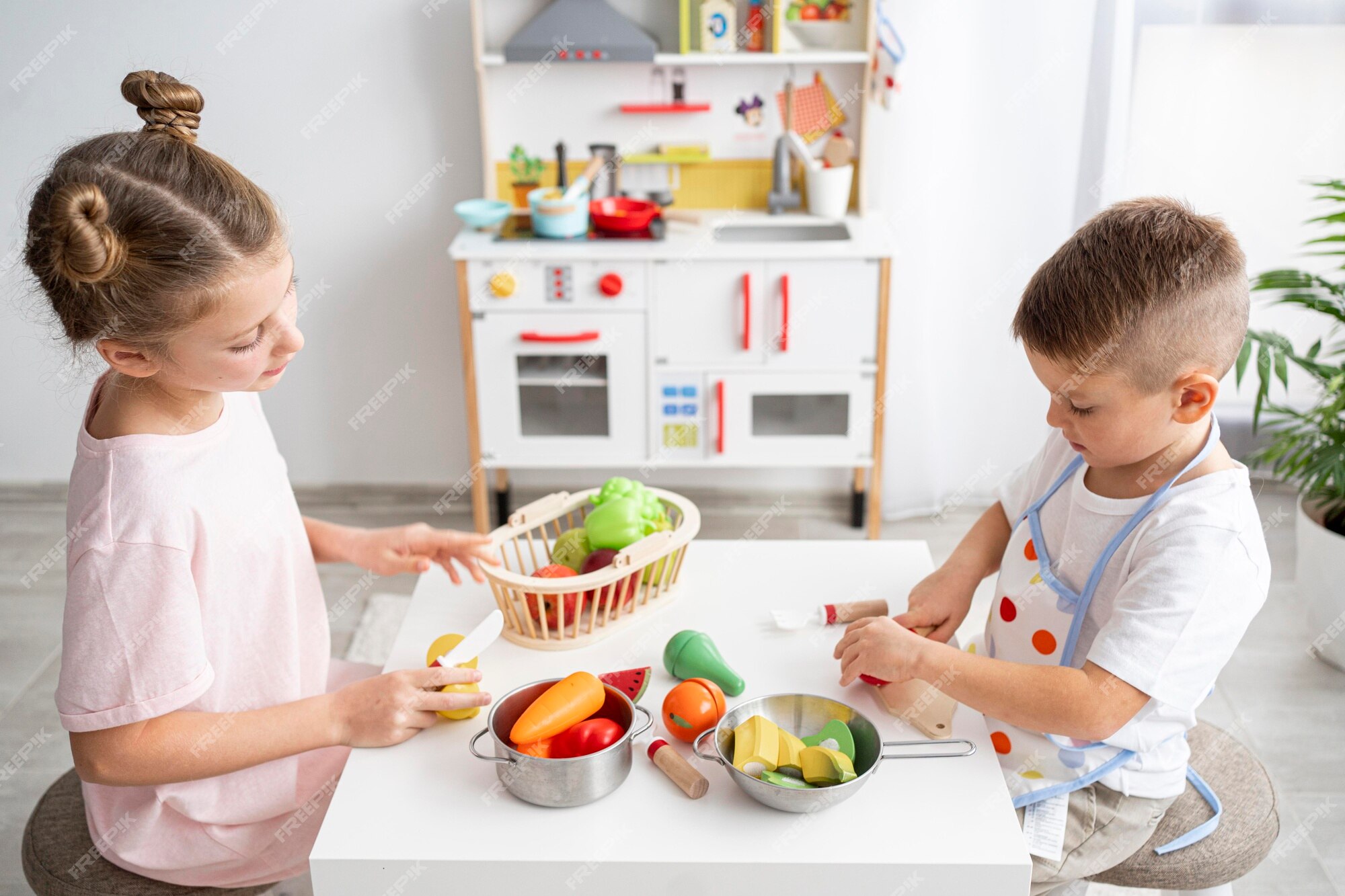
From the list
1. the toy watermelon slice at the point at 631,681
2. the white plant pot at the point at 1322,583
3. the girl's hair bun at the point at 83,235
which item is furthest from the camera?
the white plant pot at the point at 1322,583

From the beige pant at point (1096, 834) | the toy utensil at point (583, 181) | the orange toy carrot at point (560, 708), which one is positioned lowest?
the beige pant at point (1096, 834)

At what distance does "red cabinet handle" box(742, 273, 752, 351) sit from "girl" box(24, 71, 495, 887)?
148 cm

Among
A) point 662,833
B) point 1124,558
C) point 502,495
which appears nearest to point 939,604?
point 1124,558

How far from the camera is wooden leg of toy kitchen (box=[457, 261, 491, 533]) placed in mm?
2578

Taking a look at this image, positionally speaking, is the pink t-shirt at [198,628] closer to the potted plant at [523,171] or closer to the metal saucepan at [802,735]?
the metal saucepan at [802,735]

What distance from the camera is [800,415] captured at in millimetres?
2744

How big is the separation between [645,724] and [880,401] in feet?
5.71

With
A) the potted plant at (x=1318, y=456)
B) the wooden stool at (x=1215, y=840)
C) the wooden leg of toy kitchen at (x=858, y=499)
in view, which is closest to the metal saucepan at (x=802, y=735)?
the wooden stool at (x=1215, y=840)

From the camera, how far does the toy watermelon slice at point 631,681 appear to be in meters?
1.13

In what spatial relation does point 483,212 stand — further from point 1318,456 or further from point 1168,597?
point 1168,597

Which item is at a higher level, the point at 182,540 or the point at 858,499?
the point at 182,540

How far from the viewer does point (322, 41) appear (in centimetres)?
274

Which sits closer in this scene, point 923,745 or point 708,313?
point 923,745

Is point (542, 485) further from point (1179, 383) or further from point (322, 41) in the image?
point (1179, 383)
